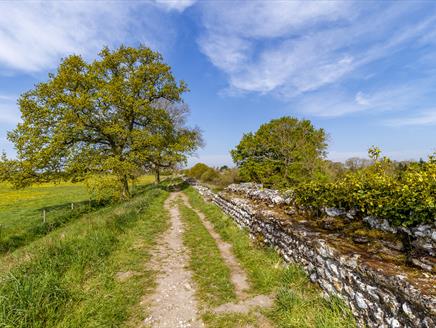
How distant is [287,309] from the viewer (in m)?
4.34

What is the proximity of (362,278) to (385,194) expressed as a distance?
6.10 feet

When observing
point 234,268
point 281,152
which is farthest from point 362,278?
point 281,152

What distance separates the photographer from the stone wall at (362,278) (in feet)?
9.12

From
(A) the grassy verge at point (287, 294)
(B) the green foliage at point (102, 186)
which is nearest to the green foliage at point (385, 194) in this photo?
(A) the grassy verge at point (287, 294)

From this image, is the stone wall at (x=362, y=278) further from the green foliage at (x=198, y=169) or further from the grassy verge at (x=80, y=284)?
the green foliage at (x=198, y=169)

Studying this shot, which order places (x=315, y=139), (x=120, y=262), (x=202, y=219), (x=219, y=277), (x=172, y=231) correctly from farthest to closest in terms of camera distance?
(x=315, y=139) < (x=202, y=219) < (x=172, y=231) < (x=120, y=262) < (x=219, y=277)

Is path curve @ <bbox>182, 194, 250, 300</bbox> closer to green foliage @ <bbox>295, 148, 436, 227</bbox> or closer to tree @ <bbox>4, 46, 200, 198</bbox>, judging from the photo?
green foliage @ <bbox>295, 148, 436, 227</bbox>

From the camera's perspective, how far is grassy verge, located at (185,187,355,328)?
150 inches

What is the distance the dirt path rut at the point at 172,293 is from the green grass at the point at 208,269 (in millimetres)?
228

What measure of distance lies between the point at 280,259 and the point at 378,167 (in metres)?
3.31

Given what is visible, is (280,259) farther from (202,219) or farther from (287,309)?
(202,219)

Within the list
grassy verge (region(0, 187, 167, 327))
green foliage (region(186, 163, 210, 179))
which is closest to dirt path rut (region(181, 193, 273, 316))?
grassy verge (region(0, 187, 167, 327))

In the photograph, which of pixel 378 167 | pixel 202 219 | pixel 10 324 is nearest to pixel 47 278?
pixel 10 324

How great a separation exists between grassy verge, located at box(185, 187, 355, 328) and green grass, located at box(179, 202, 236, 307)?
0.58 m
